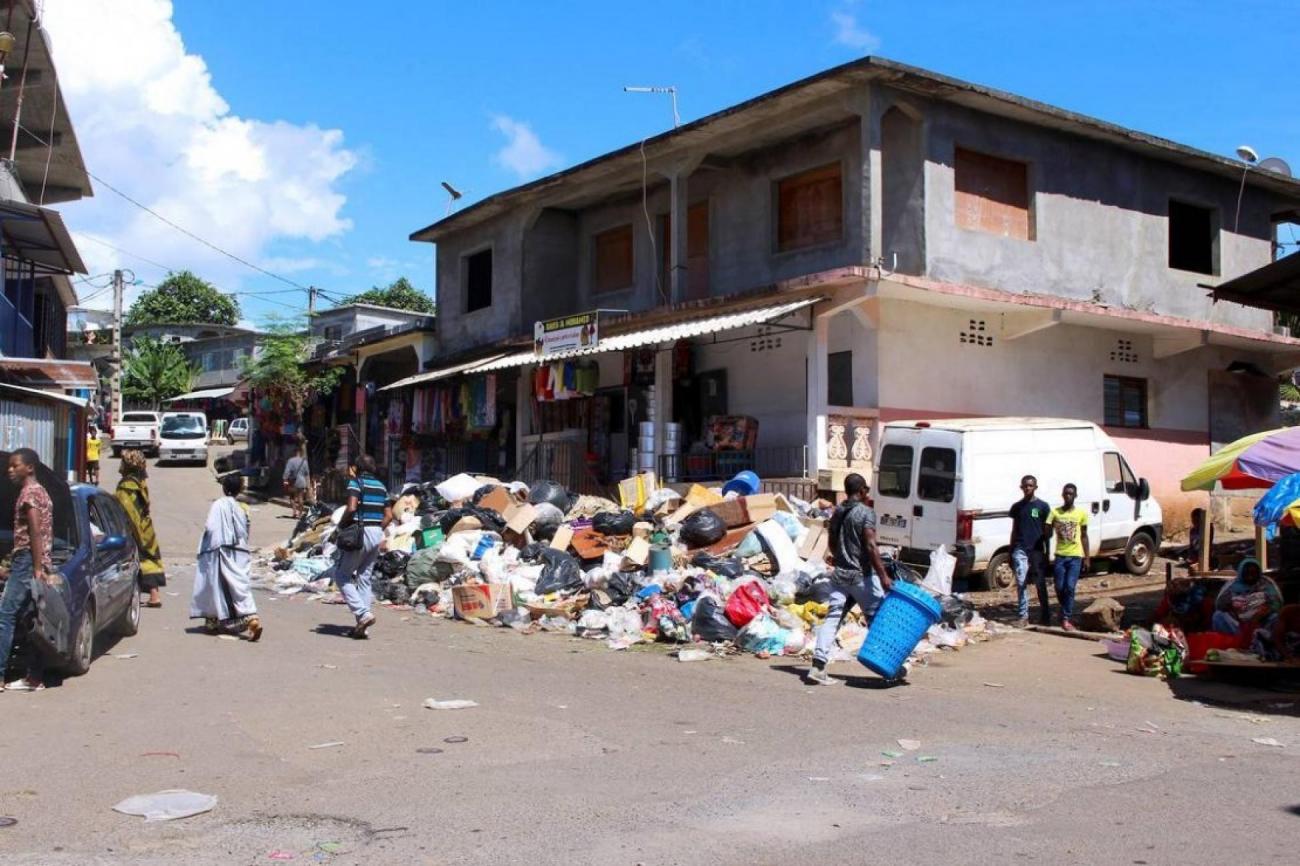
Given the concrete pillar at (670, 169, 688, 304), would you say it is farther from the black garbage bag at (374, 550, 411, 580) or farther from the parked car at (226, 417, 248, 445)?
the parked car at (226, 417, 248, 445)

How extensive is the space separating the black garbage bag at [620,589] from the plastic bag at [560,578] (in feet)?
2.11

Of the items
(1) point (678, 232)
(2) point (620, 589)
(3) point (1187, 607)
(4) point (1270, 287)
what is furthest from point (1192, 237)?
(2) point (620, 589)

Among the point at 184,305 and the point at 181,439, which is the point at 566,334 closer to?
the point at 181,439

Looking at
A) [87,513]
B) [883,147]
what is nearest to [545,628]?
[87,513]

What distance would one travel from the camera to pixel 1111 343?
2006cm

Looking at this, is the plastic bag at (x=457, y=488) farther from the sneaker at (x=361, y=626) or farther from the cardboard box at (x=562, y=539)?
the sneaker at (x=361, y=626)

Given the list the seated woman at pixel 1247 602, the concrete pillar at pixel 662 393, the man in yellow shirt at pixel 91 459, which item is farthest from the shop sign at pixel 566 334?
the man in yellow shirt at pixel 91 459

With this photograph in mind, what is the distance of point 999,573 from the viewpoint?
14359 mm

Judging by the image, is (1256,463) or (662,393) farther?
(662,393)

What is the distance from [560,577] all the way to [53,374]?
9.81 metres

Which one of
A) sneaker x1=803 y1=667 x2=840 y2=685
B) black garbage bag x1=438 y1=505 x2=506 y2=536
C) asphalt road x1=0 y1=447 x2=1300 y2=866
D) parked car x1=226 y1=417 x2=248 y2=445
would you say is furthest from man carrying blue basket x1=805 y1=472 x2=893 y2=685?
parked car x1=226 y1=417 x2=248 y2=445

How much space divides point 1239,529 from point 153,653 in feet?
58.5

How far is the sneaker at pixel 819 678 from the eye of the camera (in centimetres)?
898

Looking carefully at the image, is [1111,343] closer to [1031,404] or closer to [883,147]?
[1031,404]
